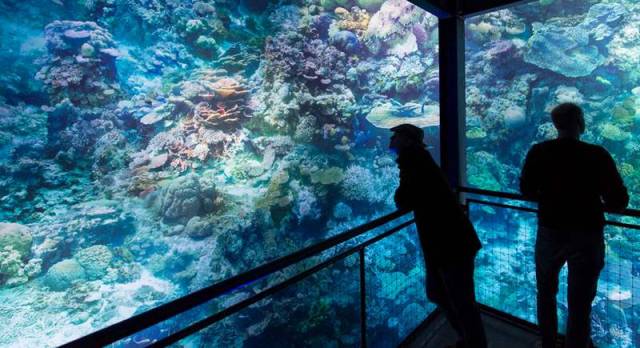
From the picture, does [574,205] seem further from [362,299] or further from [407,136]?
[362,299]

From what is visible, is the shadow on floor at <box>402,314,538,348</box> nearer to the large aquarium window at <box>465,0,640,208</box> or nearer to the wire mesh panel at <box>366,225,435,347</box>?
the wire mesh panel at <box>366,225,435,347</box>

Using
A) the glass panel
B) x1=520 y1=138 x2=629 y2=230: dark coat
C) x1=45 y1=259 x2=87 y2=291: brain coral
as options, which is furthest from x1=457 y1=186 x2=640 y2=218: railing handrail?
the glass panel

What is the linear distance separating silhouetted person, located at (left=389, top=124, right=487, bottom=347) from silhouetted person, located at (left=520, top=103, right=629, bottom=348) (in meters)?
0.37

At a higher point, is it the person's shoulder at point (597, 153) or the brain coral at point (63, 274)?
the person's shoulder at point (597, 153)

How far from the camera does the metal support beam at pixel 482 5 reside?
2.20 meters

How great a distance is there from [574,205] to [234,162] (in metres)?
6.02

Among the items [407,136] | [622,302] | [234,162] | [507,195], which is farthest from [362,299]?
[622,302]

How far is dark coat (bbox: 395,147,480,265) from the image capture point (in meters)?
1.37

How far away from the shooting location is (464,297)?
1.42 meters

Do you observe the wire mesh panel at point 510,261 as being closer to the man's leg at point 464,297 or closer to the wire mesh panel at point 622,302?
the wire mesh panel at point 622,302

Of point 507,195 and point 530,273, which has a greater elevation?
point 507,195

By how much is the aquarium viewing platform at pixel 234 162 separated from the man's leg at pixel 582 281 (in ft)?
1.37

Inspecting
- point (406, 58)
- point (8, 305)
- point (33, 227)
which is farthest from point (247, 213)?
point (406, 58)

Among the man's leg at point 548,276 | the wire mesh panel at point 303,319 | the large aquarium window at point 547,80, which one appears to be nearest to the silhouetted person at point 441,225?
the man's leg at point 548,276
